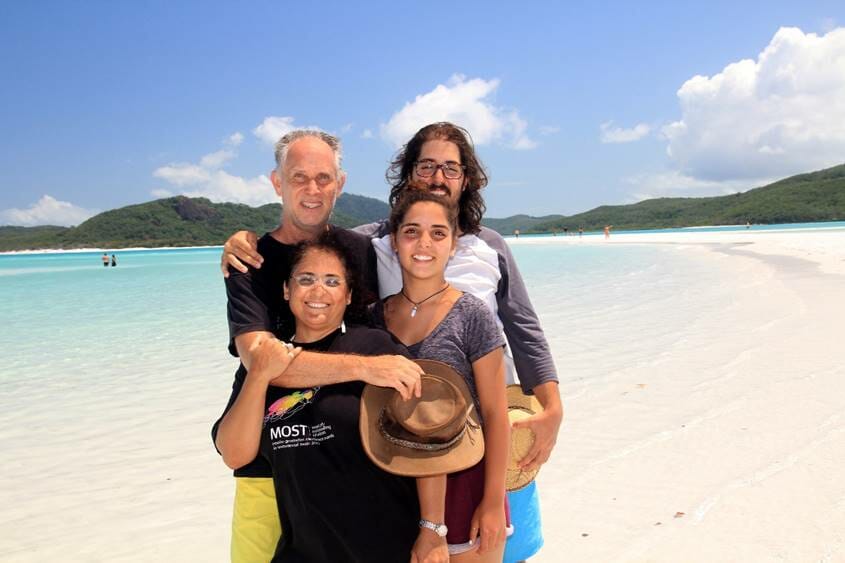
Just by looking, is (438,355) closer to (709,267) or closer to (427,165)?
(427,165)

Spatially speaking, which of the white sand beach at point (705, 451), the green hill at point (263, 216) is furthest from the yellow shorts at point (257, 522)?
the green hill at point (263, 216)

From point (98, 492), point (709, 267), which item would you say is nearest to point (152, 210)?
point (709, 267)

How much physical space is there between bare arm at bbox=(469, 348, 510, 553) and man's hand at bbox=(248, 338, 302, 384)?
56cm

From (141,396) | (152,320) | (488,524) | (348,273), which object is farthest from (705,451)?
(152,320)

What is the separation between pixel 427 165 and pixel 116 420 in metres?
4.49

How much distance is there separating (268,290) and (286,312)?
107mm

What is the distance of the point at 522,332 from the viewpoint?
224cm

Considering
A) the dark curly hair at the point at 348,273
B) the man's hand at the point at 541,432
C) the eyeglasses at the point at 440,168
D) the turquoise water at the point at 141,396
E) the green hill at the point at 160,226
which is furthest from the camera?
the green hill at the point at 160,226

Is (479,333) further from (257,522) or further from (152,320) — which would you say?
(152,320)

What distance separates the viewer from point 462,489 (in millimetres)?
1793

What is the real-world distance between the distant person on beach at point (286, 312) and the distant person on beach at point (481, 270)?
9cm

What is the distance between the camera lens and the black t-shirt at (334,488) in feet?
5.52

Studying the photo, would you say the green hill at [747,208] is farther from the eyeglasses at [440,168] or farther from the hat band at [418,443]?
the hat band at [418,443]

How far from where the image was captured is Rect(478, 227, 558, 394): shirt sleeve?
7.31 feet
